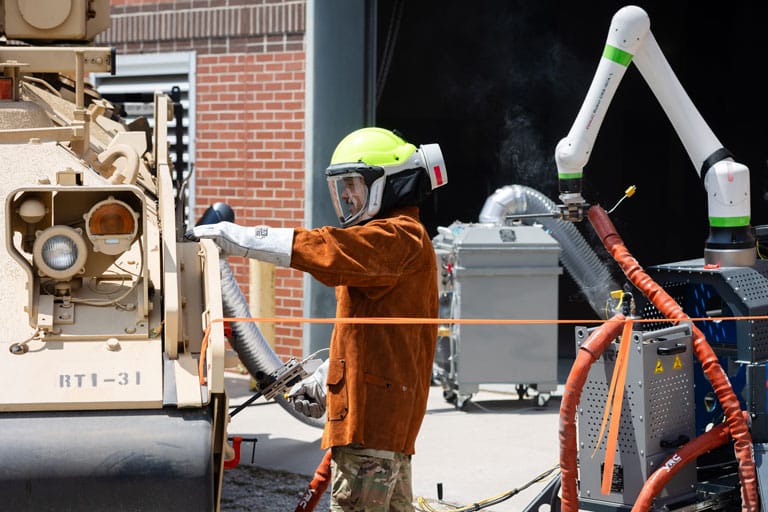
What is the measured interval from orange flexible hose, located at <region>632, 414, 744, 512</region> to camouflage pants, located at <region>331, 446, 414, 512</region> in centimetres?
99

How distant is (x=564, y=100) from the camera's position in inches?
456

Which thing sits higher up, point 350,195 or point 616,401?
point 350,195

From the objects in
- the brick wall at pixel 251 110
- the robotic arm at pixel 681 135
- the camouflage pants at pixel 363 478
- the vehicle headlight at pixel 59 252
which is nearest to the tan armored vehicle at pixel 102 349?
the vehicle headlight at pixel 59 252

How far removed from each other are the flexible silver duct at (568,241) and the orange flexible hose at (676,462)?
4.46 metres

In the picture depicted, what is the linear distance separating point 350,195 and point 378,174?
0.15 m

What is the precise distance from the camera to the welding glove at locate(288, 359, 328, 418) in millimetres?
4695

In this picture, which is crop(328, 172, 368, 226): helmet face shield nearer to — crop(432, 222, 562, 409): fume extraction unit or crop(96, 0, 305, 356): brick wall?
crop(432, 222, 562, 409): fume extraction unit

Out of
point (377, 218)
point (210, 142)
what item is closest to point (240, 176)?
point (210, 142)

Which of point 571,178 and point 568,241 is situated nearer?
point 571,178

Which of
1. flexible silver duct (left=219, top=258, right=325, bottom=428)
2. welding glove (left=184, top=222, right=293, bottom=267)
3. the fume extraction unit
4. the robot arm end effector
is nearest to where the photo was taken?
welding glove (left=184, top=222, right=293, bottom=267)

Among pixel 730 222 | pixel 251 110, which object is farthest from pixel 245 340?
pixel 251 110

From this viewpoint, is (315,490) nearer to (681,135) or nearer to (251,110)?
(681,135)

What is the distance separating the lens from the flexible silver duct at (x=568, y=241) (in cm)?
924

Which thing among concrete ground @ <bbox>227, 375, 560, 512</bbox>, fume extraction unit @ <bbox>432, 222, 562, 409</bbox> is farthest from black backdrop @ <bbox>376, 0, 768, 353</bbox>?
concrete ground @ <bbox>227, 375, 560, 512</bbox>
